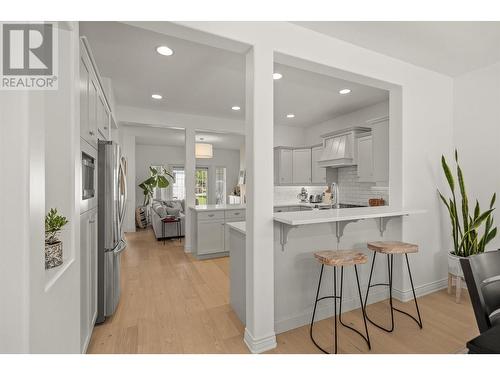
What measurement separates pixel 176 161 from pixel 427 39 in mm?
7941

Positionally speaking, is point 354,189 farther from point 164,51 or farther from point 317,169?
point 164,51

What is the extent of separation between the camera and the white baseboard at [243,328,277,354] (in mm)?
1935

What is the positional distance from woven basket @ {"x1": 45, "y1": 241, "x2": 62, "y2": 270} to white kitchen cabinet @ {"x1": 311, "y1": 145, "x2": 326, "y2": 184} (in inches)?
189

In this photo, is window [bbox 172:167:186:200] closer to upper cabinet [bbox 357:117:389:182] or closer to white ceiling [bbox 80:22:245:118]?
white ceiling [bbox 80:22:245:118]

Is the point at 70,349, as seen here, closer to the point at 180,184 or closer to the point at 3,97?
the point at 3,97

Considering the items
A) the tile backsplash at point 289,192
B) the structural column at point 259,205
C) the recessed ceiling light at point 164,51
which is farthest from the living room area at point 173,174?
the structural column at point 259,205

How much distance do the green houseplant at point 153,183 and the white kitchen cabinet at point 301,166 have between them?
3.99 meters

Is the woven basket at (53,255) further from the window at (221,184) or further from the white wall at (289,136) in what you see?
the window at (221,184)

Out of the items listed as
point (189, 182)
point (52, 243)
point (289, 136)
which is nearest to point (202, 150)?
point (189, 182)

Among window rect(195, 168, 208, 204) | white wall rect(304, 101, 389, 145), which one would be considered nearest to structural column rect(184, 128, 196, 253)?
white wall rect(304, 101, 389, 145)

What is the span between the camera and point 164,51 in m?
2.57

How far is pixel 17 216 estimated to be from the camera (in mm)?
847

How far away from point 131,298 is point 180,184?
265 inches

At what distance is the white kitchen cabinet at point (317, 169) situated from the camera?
17.5ft
